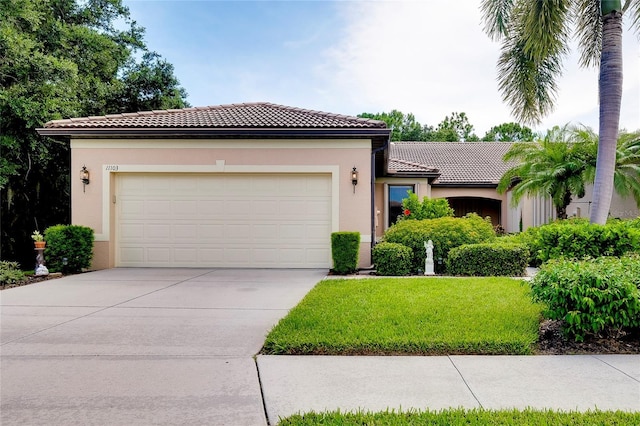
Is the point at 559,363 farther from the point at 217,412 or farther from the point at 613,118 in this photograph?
the point at 613,118

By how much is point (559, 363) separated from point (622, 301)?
3.13 feet

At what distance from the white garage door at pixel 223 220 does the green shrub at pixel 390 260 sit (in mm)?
1631

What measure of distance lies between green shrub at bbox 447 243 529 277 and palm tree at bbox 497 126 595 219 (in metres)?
6.33

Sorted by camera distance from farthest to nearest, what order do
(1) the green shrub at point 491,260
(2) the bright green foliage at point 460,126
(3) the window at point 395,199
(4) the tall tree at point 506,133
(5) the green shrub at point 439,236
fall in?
(2) the bright green foliage at point 460,126
(4) the tall tree at point 506,133
(3) the window at point 395,199
(5) the green shrub at point 439,236
(1) the green shrub at point 491,260

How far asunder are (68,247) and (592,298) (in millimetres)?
10204

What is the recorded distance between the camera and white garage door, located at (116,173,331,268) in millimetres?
10594

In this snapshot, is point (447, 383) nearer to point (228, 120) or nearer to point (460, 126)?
point (228, 120)

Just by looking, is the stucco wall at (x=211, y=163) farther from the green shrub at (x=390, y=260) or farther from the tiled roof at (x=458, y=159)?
the tiled roof at (x=458, y=159)

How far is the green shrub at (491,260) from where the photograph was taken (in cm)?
904

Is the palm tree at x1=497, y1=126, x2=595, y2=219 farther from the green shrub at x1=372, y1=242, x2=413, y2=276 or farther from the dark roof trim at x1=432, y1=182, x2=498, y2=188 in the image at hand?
the green shrub at x1=372, y1=242, x2=413, y2=276

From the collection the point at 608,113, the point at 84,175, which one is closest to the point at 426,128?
the point at 608,113

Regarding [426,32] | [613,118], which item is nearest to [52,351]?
[613,118]

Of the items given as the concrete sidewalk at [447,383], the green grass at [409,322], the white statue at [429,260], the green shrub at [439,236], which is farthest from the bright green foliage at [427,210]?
the concrete sidewalk at [447,383]

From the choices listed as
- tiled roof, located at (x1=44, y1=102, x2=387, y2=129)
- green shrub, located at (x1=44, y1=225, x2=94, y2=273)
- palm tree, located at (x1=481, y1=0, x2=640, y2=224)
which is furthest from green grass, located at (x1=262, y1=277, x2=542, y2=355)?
green shrub, located at (x1=44, y1=225, x2=94, y2=273)
